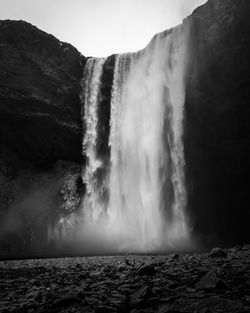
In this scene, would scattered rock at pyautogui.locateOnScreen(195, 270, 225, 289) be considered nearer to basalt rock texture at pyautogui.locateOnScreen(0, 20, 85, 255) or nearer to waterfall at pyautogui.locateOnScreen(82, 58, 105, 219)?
waterfall at pyautogui.locateOnScreen(82, 58, 105, 219)

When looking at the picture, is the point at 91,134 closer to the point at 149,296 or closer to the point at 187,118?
the point at 187,118

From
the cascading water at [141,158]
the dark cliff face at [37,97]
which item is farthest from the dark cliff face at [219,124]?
the dark cliff face at [37,97]

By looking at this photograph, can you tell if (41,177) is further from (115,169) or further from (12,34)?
(12,34)

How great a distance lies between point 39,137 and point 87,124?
14.9 ft

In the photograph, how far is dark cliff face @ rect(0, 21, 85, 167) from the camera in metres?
31.2

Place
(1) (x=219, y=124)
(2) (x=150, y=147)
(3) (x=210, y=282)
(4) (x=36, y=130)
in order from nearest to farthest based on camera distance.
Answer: (3) (x=210, y=282), (1) (x=219, y=124), (2) (x=150, y=147), (4) (x=36, y=130)

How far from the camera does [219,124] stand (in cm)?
2691

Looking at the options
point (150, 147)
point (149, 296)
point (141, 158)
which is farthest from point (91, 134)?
point (149, 296)

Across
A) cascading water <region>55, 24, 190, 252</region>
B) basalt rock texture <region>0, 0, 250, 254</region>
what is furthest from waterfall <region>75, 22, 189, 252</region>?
basalt rock texture <region>0, 0, 250, 254</region>

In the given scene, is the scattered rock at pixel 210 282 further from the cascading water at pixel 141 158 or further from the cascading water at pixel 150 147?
the cascading water at pixel 150 147

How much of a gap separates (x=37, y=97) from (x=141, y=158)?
35.8 feet

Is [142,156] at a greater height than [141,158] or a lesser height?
greater

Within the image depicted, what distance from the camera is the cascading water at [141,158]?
89.0 feet

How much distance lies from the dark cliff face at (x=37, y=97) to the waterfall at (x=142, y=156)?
1.87 meters
